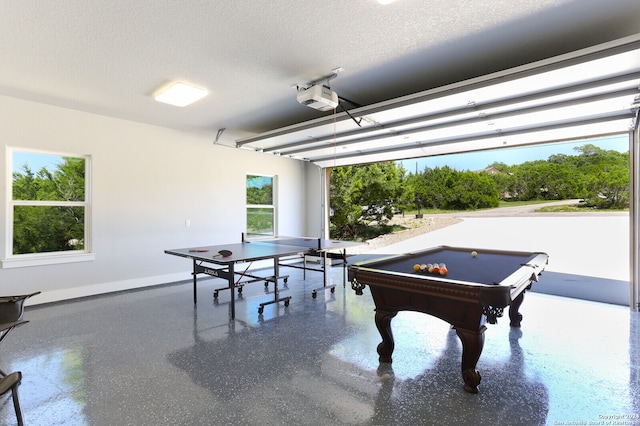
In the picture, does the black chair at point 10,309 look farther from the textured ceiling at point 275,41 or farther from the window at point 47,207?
the window at point 47,207

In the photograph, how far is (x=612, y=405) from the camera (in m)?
2.02

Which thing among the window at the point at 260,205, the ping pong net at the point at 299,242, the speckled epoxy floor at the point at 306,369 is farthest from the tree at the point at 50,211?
the window at the point at 260,205

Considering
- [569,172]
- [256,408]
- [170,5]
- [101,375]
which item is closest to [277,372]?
[256,408]

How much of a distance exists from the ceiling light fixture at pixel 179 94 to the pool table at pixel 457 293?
284 cm

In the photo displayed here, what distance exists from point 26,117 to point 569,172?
323 inches

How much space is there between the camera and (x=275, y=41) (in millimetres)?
2727

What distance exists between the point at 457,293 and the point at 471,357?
508mm

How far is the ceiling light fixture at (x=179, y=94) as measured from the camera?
12.0ft

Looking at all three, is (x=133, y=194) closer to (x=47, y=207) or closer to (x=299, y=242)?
(x=47, y=207)

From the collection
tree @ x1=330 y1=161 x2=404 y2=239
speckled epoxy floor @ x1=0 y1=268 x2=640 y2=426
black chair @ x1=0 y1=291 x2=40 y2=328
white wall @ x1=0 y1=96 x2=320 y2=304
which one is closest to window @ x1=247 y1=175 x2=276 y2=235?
white wall @ x1=0 y1=96 x2=320 y2=304

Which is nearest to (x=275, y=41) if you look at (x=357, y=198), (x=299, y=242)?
(x=299, y=242)

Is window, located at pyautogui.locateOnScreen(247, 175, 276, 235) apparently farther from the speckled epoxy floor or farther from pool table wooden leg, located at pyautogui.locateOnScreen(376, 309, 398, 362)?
pool table wooden leg, located at pyautogui.locateOnScreen(376, 309, 398, 362)

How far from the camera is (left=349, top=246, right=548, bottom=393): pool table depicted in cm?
206

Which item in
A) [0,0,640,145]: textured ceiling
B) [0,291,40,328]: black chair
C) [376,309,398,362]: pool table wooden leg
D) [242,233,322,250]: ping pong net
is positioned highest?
[0,0,640,145]: textured ceiling
